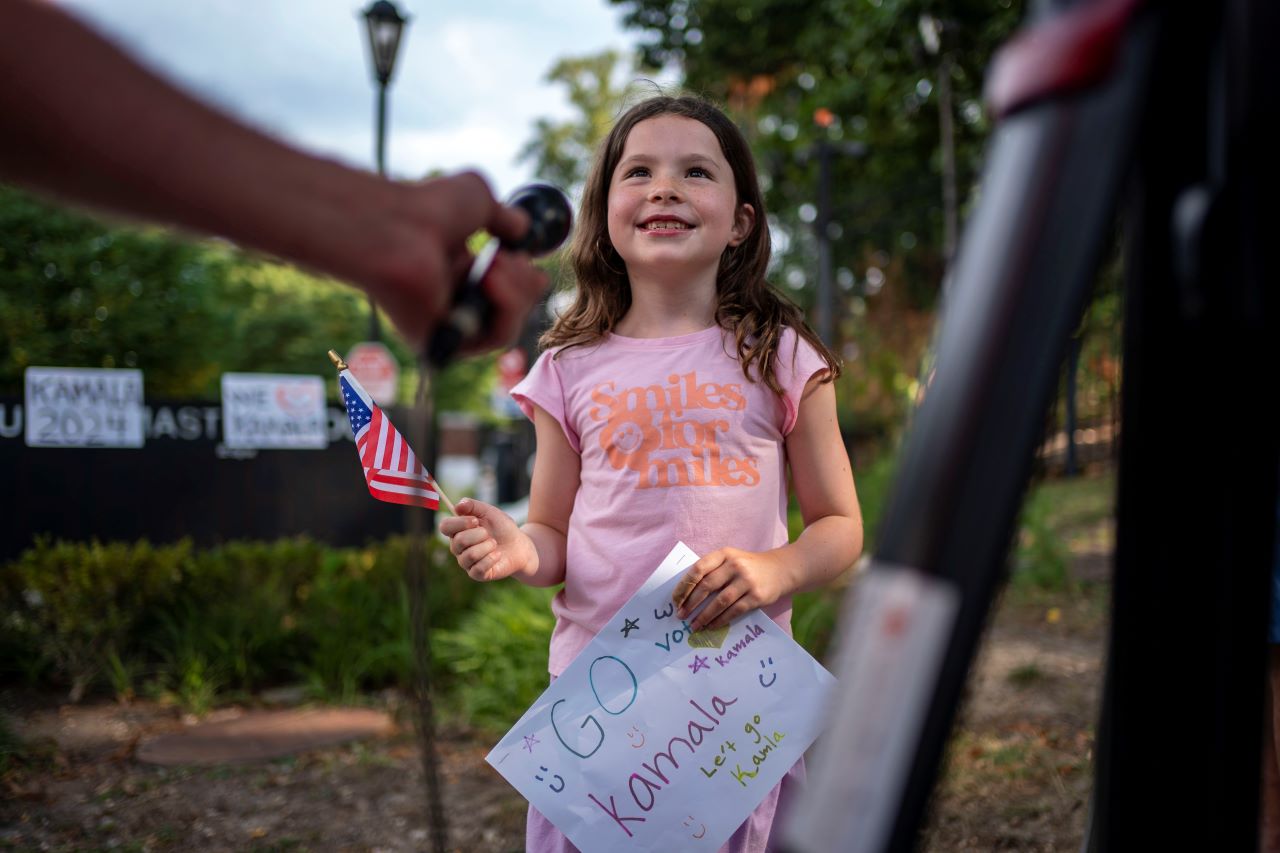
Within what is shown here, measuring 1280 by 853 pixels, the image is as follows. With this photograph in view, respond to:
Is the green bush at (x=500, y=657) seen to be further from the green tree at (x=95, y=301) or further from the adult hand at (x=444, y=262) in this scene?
the green tree at (x=95, y=301)

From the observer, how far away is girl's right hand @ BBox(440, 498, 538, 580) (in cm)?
152

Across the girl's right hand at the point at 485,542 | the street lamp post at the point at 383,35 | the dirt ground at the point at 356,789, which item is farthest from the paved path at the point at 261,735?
the street lamp post at the point at 383,35

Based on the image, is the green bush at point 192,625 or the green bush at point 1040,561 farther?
the green bush at point 1040,561

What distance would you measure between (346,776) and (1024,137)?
3.60 metres

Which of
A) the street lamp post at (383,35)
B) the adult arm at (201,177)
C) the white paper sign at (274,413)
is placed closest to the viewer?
the adult arm at (201,177)

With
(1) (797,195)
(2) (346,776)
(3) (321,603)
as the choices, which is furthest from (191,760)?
(1) (797,195)

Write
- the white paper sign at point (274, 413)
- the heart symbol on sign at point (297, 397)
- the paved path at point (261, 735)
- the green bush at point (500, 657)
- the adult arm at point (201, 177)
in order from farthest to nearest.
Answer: the heart symbol on sign at point (297, 397) < the white paper sign at point (274, 413) < the green bush at point (500, 657) < the paved path at point (261, 735) < the adult arm at point (201, 177)

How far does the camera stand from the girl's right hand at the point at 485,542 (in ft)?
4.98

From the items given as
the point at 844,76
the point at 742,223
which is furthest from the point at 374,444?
the point at 844,76

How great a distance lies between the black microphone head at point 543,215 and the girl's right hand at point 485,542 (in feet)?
1.84

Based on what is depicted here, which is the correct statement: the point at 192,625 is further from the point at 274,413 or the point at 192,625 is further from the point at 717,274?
the point at 717,274

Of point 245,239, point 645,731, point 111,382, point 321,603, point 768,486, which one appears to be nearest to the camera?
point 245,239

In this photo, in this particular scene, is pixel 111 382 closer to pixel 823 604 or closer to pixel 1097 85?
pixel 823 604

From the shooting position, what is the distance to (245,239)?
756mm
